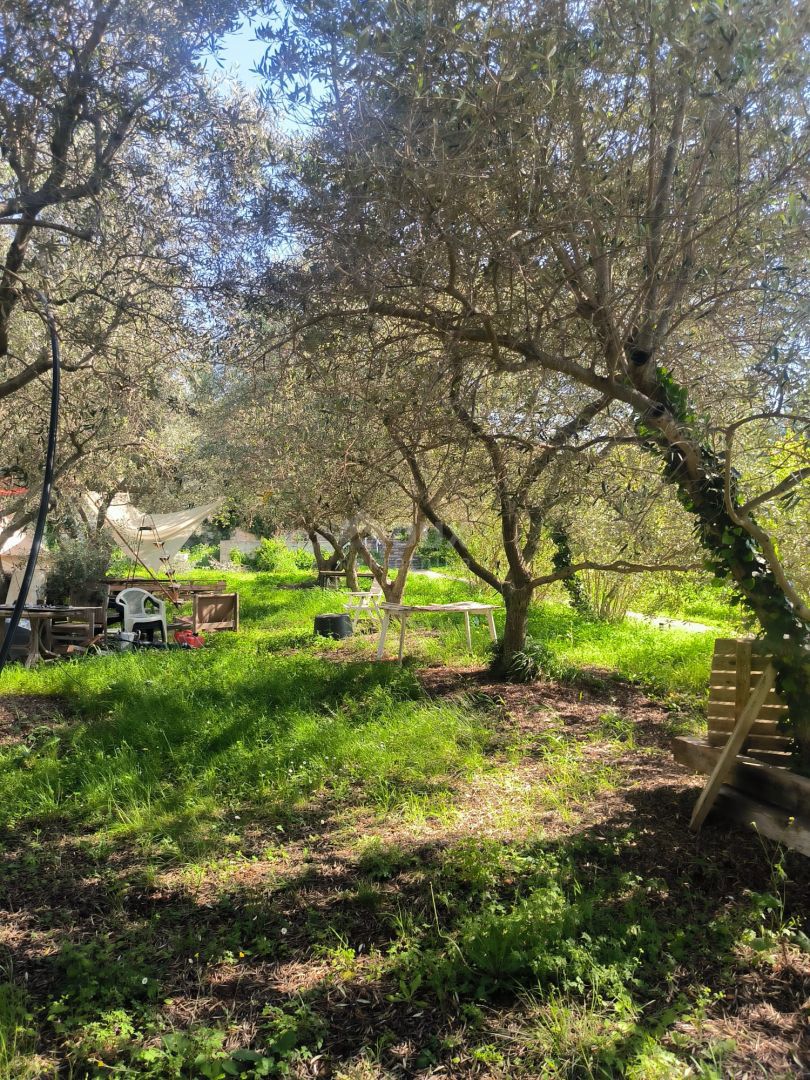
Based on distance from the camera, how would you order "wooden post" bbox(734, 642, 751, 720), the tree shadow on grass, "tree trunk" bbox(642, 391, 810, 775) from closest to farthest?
the tree shadow on grass < "tree trunk" bbox(642, 391, 810, 775) < "wooden post" bbox(734, 642, 751, 720)

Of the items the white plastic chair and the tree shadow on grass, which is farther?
the white plastic chair

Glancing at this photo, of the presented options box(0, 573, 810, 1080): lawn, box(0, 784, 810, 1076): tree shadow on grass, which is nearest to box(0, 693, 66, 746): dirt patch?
box(0, 573, 810, 1080): lawn

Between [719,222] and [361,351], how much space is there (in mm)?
2036

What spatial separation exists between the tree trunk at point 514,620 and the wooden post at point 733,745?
137 inches

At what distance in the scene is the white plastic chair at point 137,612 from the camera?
1086cm

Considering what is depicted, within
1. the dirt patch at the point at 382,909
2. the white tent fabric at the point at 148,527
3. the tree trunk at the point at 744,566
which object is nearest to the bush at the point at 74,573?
the white tent fabric at the point at 148,527

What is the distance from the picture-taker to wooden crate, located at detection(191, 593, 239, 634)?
12.2 m

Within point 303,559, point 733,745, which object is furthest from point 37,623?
point 303,559

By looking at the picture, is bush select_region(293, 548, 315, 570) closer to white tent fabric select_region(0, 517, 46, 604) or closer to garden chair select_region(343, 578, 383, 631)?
white tent fabric select_region(0, 517, 46, 604)

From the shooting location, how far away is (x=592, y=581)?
12.5 m

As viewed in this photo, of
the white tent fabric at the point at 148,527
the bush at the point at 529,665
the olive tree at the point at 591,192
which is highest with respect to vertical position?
the olive tree at the point at 591,192

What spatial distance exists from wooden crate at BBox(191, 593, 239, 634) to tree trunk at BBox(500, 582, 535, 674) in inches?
238

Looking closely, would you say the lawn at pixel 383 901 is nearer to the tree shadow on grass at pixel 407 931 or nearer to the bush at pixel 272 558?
the tree shadow on grass at pixel 407 931

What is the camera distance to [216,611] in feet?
41.3
